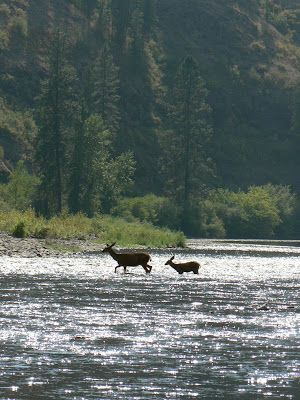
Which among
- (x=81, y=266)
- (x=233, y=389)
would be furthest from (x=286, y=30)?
(x=233, y=389)

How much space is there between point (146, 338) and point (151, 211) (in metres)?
88.4

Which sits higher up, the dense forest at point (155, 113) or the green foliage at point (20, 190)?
the dense forest at point (155, 113)

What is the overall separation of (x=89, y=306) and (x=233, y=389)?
1290 cm

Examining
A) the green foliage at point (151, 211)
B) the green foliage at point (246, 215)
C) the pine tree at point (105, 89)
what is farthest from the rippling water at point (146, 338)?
the pine tree at point (105, 89)

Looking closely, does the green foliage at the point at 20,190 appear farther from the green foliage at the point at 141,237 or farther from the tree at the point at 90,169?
the green foliage at the point at 141,237

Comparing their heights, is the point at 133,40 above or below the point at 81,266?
above

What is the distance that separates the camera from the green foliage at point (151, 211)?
11398 centimetres

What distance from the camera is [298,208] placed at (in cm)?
13638

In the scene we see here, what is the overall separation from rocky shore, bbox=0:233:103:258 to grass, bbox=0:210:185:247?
67.2 inches

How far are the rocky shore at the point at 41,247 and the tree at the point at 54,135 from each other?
33.3 metres

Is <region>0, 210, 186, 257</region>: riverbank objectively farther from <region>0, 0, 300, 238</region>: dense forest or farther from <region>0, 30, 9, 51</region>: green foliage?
<region>0, 30, 9, 51</region>: green foliage

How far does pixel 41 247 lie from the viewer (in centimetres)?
6538

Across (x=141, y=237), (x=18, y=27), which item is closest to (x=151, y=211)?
(x=141, y=237)

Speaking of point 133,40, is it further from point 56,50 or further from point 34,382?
Result: point 34,382
